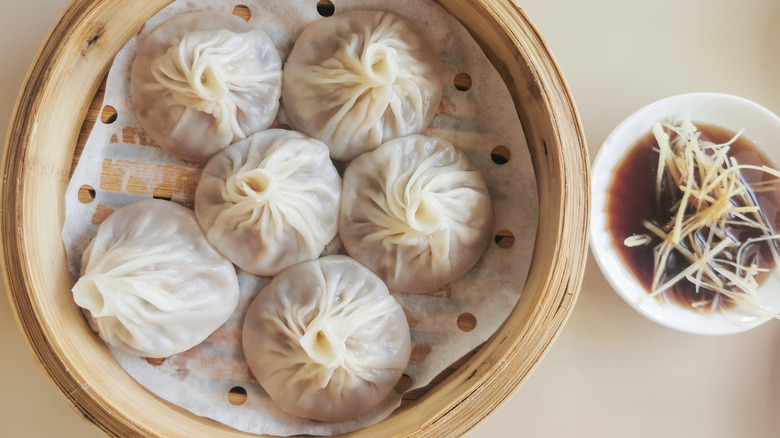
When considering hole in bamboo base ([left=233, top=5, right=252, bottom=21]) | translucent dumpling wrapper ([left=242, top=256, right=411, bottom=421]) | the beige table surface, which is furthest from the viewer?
the beige table surface

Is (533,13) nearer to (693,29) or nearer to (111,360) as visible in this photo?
(693,29)

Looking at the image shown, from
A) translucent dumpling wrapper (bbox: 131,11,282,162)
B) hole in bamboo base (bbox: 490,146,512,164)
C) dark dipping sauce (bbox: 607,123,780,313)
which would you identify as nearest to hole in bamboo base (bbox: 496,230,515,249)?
hole in bamboo base (bbox: 490,146,512,164)

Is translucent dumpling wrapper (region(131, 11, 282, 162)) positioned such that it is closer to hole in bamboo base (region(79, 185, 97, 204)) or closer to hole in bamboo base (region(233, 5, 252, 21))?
hole in bamboo base (region(233, 5, 252, 21))

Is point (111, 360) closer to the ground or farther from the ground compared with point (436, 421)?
closer to the ground

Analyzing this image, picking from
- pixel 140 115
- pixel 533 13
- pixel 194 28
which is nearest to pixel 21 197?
pixel 140 115

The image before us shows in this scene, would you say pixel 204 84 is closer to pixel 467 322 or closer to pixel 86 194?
pixel 86 194

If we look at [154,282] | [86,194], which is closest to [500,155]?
[154,282]

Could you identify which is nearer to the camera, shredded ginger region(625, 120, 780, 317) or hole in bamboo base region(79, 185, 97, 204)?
hole in bamboo base region(79, 185, 97, 204)
